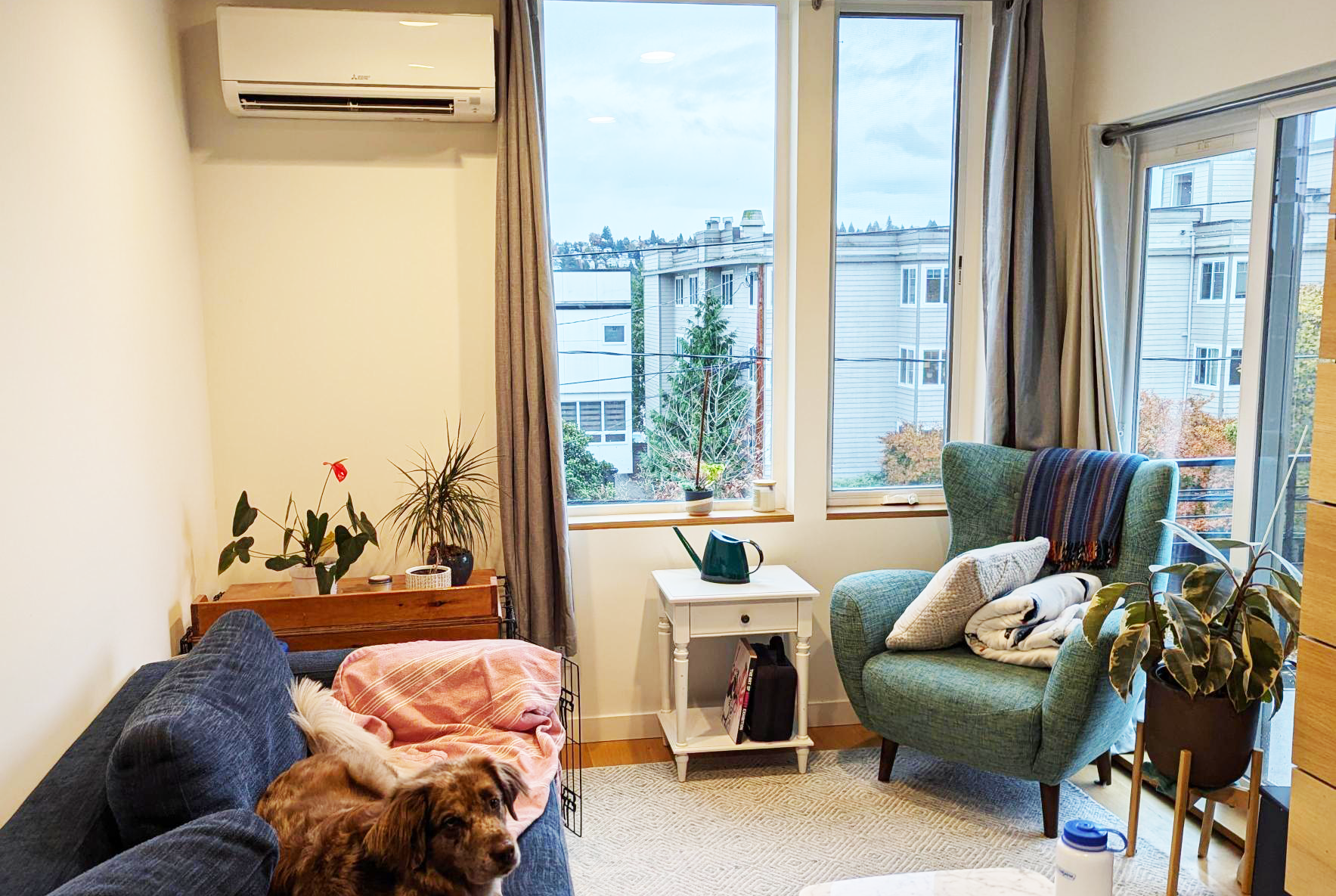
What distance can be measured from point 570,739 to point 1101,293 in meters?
2.36

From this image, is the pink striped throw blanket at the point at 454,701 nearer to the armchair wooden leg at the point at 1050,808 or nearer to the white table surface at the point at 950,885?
the white table surface at the point at 950,885

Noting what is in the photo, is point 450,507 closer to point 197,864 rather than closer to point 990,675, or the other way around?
point 990,675

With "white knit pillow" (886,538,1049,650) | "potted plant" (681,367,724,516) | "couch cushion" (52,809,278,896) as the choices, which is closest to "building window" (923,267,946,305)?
"potted plant" (681,367,724,516)

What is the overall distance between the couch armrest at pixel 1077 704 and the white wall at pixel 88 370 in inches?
91.3

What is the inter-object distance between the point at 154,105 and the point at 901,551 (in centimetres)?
279

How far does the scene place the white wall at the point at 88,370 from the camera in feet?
6.03

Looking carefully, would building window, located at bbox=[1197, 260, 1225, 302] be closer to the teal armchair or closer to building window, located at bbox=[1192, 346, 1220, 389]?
building window, located at bbox=[1192, 346, 1220, 389]

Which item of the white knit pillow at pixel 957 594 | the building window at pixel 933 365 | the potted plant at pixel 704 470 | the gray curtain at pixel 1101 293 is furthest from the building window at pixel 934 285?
the white knit pillow at pixel 957 594

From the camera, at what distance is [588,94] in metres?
3.52

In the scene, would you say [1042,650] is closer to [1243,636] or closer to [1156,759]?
[1156,759]

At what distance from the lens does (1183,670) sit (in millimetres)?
2412

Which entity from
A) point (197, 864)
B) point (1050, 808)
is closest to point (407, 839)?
point (197, 864)

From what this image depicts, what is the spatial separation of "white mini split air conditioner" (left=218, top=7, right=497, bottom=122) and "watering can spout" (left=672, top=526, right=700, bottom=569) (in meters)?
1.52

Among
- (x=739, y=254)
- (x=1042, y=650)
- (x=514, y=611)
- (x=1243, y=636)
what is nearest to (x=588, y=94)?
(x=739, y=254)
